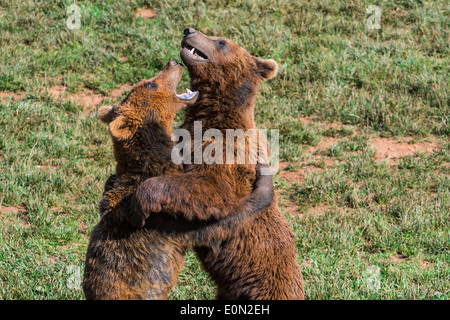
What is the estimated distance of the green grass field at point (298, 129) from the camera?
21.2 ft

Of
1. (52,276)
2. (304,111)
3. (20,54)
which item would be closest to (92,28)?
(20,54)

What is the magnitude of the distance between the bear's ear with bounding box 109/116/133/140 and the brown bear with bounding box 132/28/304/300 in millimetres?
488

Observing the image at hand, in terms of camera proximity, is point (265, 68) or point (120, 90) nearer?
point (265, 68)

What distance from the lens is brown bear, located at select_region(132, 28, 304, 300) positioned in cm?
493

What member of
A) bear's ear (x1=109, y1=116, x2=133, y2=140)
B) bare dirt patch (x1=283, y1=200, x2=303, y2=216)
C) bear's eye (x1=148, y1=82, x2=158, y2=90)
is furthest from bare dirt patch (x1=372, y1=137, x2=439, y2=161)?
bear's ear (x1=109, y1=116, x2=133, y2=140)

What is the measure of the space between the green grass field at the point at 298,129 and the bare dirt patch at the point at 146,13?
0.34 feet

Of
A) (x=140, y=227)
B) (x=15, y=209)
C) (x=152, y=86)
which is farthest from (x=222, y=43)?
(x=15, y=209)

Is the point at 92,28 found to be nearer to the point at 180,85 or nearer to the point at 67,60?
the point at 67,60

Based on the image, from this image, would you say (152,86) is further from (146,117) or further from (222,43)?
(222,43)

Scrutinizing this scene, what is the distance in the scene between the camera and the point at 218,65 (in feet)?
19.2

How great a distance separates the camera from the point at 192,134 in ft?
18.1

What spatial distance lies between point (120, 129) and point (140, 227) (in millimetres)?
817

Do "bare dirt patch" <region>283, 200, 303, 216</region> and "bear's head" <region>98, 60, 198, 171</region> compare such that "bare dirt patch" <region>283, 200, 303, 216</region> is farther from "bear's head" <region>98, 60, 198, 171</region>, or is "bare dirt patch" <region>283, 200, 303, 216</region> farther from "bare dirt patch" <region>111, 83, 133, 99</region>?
"bare dirt patch" <region>111, 83, 133, 99</region>

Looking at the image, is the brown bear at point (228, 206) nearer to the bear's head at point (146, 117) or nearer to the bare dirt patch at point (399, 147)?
the bear's head at point (146, 117)
